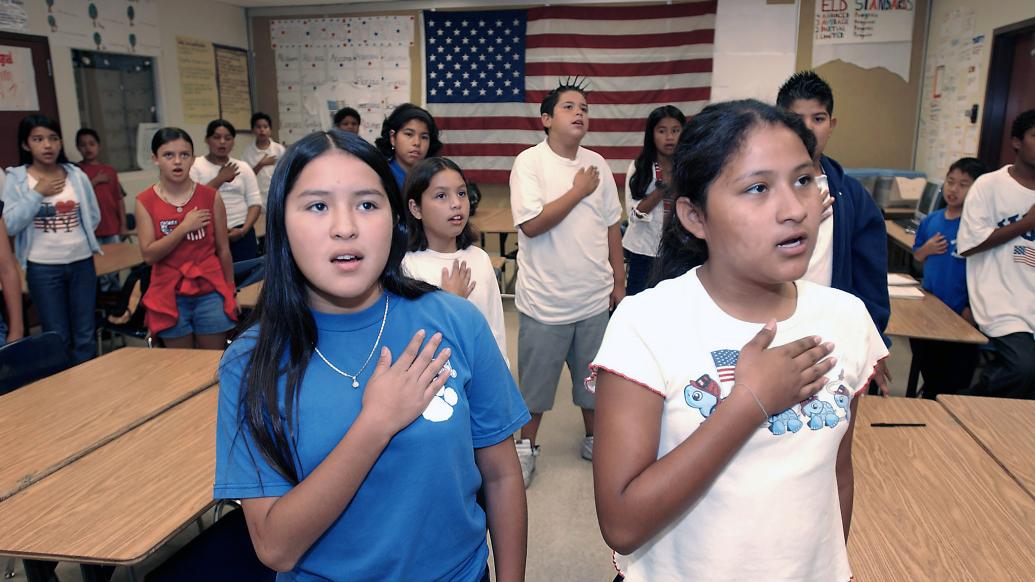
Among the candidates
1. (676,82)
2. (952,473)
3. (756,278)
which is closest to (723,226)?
(756,278)

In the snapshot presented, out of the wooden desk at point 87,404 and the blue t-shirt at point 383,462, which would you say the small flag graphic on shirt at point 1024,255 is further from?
the wooden desk at point 87,404

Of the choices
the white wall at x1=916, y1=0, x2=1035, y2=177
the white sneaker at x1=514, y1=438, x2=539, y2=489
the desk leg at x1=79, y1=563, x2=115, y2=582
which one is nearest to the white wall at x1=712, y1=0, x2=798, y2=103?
the white wall at x1=916, y1=0, x2=1035, y2=177

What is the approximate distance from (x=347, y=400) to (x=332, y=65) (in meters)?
7.17

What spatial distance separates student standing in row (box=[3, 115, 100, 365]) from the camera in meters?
3.44

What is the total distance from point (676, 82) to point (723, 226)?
242 inches

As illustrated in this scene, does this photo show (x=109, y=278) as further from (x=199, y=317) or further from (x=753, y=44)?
(x=753, y=44)

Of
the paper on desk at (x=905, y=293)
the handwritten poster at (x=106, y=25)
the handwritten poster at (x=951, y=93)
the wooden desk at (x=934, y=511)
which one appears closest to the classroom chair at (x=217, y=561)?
the wooden desk at (x=934, y=511)

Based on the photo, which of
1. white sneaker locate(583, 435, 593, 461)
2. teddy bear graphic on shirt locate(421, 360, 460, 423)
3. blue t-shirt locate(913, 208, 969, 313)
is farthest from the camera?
blue t-shirt locate(913, 208, 969, 313)

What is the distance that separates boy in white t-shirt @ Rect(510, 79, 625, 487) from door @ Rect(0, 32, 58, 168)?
14.4 feet

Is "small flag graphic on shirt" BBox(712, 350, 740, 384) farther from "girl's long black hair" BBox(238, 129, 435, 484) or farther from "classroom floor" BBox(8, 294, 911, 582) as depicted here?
"classroom floor" BBox(8, 294, 911, 582)

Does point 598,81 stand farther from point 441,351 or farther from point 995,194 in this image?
point 441,351

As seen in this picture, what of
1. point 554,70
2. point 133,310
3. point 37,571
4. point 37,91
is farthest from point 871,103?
point 37,91

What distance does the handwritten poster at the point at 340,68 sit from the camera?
7.22 meters

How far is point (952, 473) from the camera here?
1.56 meters
